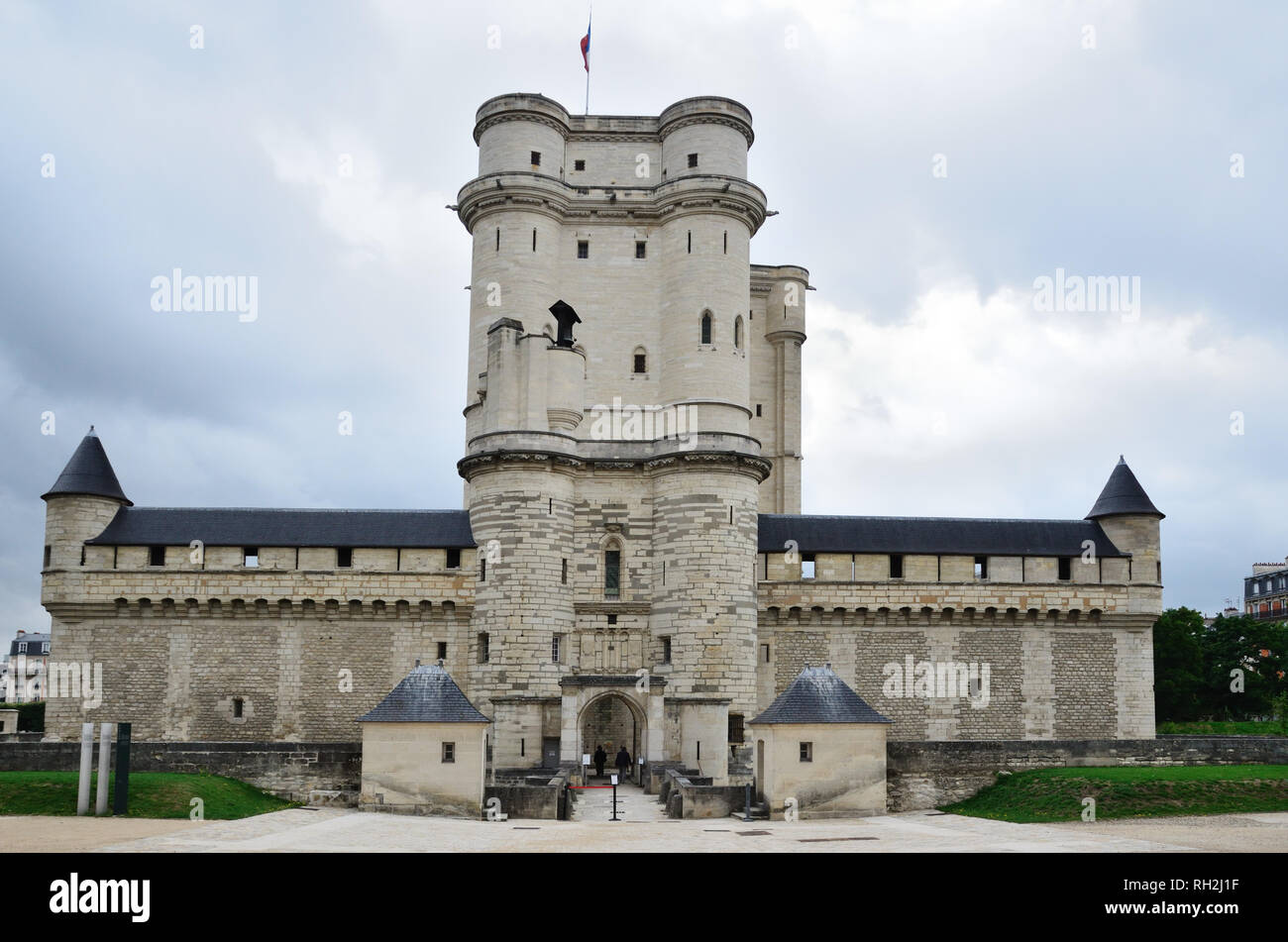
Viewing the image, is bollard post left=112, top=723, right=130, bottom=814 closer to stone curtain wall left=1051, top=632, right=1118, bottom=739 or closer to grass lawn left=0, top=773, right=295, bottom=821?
grass lawn left=0, top=773, right=295, bottom=821

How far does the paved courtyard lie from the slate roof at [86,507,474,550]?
12.3 m

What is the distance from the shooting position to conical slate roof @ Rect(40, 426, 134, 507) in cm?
3778

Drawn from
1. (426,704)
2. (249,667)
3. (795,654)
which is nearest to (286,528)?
(249,667)

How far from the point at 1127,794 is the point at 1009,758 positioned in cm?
402

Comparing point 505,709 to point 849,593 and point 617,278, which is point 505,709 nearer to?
point 849,593

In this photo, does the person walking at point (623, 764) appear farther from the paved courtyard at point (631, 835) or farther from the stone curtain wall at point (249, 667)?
the paved courtyard at point (631, 835)

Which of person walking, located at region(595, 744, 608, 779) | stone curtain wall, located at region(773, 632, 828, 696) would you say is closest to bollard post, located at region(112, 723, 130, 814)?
person walking, located at region(595, 744, 608, 779)

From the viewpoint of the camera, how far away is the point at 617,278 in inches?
1604

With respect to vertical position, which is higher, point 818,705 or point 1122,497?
point 1122,497

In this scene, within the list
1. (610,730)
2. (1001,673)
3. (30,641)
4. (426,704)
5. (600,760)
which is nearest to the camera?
(426,704)

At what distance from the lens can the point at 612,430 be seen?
128 ft

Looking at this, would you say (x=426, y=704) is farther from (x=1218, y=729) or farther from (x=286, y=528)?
(x=1218, y=729)

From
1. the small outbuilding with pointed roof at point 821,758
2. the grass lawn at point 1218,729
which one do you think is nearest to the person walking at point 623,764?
the small outbuilding with pointed roof at point 821,758
